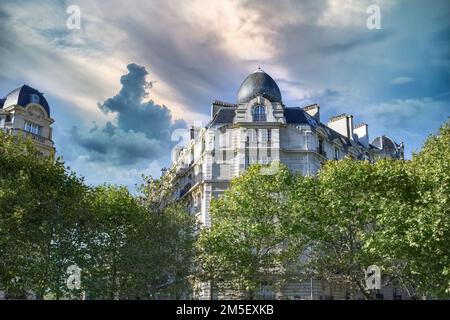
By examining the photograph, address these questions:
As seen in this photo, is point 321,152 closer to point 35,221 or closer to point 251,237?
point 251,237

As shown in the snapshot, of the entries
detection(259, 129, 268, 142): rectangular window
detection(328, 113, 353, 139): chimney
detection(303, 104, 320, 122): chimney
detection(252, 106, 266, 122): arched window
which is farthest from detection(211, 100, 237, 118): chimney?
detection(328, 113, 353, 139): chimney

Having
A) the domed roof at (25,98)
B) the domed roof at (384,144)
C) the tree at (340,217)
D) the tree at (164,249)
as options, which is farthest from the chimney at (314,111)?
the domed roof at (25,98)

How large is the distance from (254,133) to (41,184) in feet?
50.5

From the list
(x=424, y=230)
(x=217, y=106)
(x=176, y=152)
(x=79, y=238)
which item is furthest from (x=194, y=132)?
(x=424, y=230)

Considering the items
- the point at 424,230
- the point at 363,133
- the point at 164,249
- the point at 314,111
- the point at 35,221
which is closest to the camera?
the point at 424,230

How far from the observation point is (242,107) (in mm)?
34750

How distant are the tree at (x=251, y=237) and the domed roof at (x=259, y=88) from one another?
8.58 meters

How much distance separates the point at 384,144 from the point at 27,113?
29.5 metres

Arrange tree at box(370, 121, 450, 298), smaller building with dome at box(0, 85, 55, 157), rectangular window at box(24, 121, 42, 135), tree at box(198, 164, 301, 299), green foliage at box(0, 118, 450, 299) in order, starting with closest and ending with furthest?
tree at box(370, 121, 450, 298) < green foliage at box(0, 118, 450, 299) < tree at box(198, 164, 301, 299) < smaller building with dome at box(0, 85, 55, 157) < rectangular window at box(24, 121, 42, 135)

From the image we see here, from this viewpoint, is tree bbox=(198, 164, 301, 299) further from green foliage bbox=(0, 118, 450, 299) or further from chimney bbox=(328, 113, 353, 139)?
chimney bbox=(328, 113, 353, 139)

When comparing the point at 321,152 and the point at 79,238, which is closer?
the point at 79,238

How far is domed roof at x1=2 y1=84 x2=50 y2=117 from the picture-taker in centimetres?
3228

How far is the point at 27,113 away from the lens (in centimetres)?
3259

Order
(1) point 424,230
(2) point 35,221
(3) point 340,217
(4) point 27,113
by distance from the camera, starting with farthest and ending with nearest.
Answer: (4) point 27,113 < (3) point 340,217 < (2) point 35,221 < (1) point 424,230
